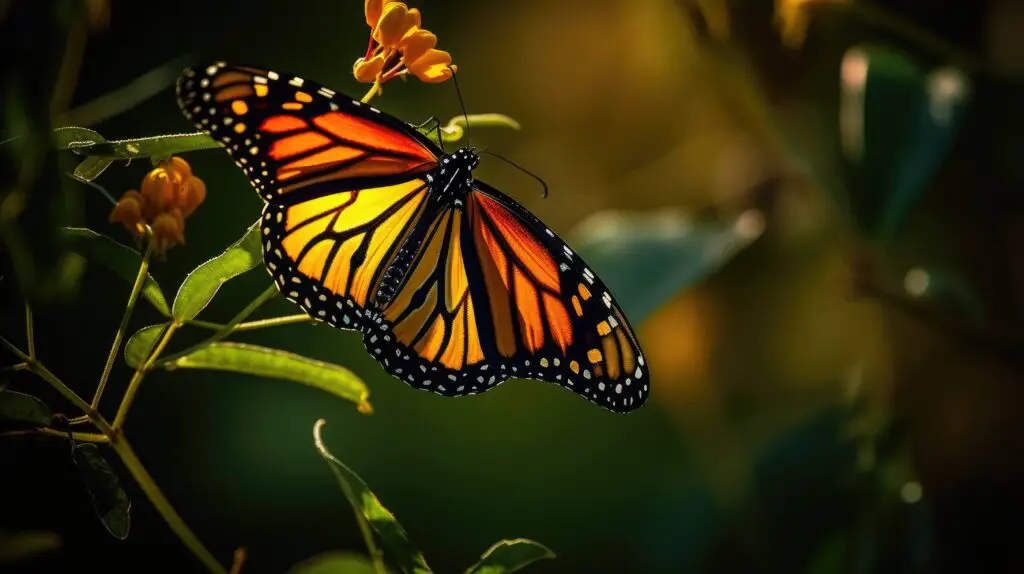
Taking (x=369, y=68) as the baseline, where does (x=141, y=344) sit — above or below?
below

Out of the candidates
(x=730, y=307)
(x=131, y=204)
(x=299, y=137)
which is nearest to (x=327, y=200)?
(x=299, y=137)

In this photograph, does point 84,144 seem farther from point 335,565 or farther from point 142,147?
point 335,565

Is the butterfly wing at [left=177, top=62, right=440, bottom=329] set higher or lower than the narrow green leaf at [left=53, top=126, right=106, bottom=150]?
lower

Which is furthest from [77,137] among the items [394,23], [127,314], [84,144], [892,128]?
[892,128]

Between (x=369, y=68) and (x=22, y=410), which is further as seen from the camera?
(x=369, y=68)

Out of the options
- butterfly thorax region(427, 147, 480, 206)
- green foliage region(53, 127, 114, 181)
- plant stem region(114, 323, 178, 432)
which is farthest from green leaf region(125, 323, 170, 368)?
butterfly thorax region(427, 147, 480, 206)

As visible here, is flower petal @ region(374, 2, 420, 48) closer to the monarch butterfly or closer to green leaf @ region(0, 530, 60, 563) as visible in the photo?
the monarch butterfly

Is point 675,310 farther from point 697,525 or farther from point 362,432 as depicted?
point 362,432
